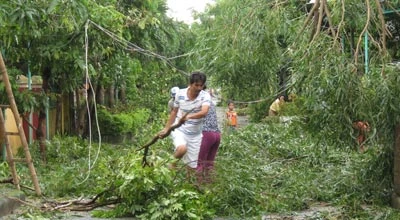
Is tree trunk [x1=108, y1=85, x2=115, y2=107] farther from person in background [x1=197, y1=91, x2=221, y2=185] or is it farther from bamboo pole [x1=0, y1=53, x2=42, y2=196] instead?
bamboo pole [x1=0, y1=53, x2=42, y2=196]

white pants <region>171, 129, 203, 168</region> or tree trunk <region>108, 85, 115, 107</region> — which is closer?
white pants <region>171, 129, 203, 168</region>

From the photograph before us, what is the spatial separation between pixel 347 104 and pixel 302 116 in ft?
2.50

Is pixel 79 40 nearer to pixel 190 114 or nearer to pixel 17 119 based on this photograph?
pixel 17 119

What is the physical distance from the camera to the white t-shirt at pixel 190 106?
7.54 m

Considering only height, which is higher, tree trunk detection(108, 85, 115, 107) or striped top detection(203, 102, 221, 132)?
striped top detection(203, 102, 221, 132)

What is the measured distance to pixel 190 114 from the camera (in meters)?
7.43

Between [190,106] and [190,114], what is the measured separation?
210 mm

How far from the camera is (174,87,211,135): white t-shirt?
7535 mm

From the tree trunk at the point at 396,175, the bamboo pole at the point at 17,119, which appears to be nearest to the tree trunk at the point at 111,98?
the bamboo pole at the point at 17,119

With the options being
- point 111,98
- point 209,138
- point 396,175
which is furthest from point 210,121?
point 111,98

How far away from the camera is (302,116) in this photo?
7.07 metres

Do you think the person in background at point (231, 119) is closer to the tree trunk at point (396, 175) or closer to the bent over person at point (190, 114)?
the bent over person at point (190, 114)

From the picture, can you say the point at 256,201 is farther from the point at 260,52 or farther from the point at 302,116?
the point at 260,52

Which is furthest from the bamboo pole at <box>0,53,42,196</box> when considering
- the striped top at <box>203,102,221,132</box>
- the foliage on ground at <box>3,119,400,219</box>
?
the striped top at <box>203,102,221,132</box>
